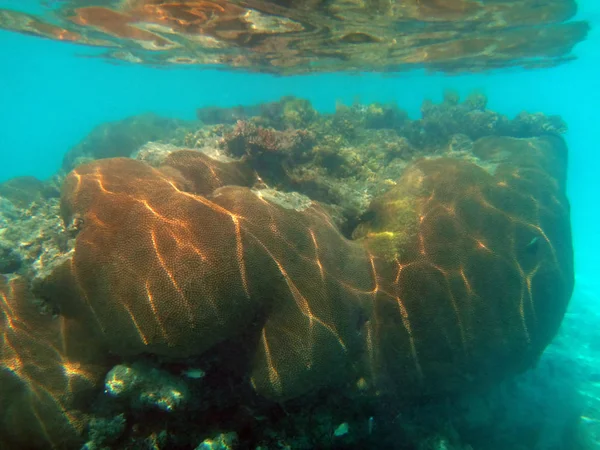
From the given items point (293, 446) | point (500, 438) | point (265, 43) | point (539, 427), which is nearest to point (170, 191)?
point (293, 446)

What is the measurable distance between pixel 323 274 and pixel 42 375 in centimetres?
355

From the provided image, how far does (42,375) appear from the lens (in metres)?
3.79

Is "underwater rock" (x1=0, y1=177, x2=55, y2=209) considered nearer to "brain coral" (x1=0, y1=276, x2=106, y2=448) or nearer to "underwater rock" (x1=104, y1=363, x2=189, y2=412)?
"brain coral" (x1=0, y1=276, x2=106, y2=448)

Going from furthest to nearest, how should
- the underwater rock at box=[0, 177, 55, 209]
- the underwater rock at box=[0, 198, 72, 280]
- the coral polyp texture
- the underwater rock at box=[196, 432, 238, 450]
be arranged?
1. the coral polyp texture
2. the underwater rock at box=[0, 177, 55, 209]
3. the underwater rock at box=[0, 198, 72, 280]
4. the underwater rock at box=[196, 432, 238, 450]

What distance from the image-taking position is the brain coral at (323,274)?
374 cm

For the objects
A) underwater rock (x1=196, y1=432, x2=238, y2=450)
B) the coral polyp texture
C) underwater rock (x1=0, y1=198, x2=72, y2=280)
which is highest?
the coral polyp texture

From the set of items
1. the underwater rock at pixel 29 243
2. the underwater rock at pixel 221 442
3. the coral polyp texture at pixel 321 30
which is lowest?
the underwater rock at pixel 221 442

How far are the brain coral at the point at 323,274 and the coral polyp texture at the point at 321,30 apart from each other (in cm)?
931

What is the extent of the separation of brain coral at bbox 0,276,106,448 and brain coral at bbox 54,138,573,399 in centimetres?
44

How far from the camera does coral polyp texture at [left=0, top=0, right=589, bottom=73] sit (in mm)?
12406

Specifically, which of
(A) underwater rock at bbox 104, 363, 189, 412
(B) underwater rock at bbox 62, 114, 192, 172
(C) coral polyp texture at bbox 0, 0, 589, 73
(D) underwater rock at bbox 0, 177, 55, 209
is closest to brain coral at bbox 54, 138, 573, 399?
(A) underwater rock at bbox 104, 363, 189, 412

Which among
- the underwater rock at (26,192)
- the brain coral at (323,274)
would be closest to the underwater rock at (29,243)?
the brain coral at (323,274)

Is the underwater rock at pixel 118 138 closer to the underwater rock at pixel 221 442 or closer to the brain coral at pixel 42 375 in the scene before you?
the brain coral at pixel 42 375

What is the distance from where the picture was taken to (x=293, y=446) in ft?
13.0
